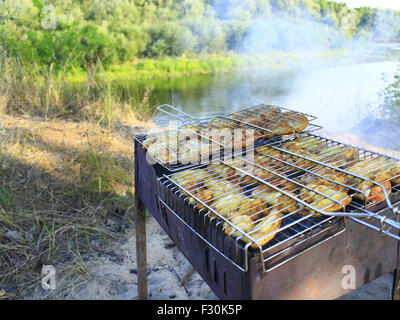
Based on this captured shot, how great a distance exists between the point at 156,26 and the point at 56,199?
16.4m

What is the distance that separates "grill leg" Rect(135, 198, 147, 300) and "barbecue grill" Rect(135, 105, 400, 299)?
0.34 m

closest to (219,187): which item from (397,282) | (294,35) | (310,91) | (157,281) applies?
(397,282)

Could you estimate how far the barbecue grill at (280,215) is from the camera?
1252mm

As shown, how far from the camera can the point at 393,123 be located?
222 inches

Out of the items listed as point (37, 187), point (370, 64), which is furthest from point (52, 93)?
point (370, 64)

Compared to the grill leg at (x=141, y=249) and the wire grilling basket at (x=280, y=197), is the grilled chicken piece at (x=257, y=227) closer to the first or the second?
the wire grilling basket at (x=280, y=197)

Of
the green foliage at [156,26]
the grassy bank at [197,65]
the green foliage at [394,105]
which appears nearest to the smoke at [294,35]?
the green foliage at [156,26]

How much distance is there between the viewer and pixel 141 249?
96.5 inches

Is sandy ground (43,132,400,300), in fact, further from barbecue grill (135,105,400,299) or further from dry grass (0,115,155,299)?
barbecue grill (135,105,400,299)

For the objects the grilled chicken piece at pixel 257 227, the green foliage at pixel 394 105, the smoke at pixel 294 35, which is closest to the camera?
the grilled chicken piece at pixel 257 227

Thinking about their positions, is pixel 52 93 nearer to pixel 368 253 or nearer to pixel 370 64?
pixel 368 253

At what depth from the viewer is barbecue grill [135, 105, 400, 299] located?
1252 millimetres

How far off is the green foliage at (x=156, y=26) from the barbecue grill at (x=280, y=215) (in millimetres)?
5038
